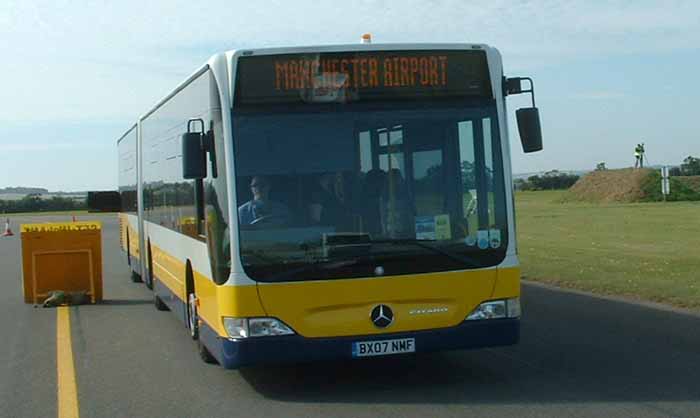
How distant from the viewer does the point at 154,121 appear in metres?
13.9

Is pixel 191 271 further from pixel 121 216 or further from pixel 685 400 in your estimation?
pixel 121 216

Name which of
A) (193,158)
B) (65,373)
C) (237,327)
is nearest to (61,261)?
(65,373)

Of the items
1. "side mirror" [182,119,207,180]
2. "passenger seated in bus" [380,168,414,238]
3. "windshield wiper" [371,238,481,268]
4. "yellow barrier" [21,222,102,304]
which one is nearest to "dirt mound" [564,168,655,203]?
"yellow barrier" [21,222,102,304]

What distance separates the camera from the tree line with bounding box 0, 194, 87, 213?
8544cm

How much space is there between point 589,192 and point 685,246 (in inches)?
1190

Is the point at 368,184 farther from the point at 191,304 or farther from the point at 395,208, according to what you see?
the point at 191,304

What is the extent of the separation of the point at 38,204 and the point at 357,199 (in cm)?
8371

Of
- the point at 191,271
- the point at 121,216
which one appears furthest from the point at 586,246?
the point at 191,271

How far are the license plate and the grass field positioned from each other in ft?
19.7

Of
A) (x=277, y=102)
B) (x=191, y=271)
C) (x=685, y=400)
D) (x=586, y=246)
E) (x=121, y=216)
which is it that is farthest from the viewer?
(x=586, y=246)

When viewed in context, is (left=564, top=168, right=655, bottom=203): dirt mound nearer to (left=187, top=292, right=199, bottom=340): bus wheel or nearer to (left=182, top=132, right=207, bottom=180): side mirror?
(left=187, top=292, right=199, bottom=340): bus wheel

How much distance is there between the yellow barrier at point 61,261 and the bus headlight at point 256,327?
8.89 m

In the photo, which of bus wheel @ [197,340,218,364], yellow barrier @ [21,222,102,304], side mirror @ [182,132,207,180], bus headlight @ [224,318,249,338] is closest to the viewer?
bus headlight @ [224,318,249,338]

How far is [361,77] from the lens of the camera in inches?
328
